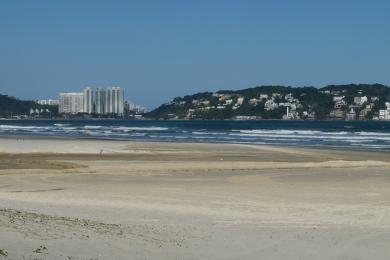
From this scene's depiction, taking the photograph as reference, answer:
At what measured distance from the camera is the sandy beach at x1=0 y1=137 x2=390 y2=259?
27.2 ft

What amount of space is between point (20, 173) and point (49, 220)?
12819 mm

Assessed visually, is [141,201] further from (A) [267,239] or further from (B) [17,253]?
(B) [17,253]

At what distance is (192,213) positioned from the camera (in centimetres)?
1235

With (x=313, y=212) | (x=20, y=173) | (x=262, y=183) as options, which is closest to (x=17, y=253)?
(x=313, y=212)

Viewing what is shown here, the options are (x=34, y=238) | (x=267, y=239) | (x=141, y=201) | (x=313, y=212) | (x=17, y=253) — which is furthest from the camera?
(x=141, y=201)

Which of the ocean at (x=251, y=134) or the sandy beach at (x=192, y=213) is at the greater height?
the sandy beach at (x=192, y=213)

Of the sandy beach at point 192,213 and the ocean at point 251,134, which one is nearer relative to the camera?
the sandy beach at point 192,213

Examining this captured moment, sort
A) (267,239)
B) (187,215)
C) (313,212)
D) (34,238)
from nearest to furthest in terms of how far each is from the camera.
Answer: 1. (34,238)
2. (267,239)
3. (187,215)
4. (313,212)

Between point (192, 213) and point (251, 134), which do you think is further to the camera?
point (251, 134)

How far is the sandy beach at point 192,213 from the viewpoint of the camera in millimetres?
8305

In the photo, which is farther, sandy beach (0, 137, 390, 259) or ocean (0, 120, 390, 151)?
ocean (0, 120, 390, 151)

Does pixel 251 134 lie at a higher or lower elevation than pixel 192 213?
lower

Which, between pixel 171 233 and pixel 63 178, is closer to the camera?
pixel 171 233

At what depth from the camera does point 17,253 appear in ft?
23.5
